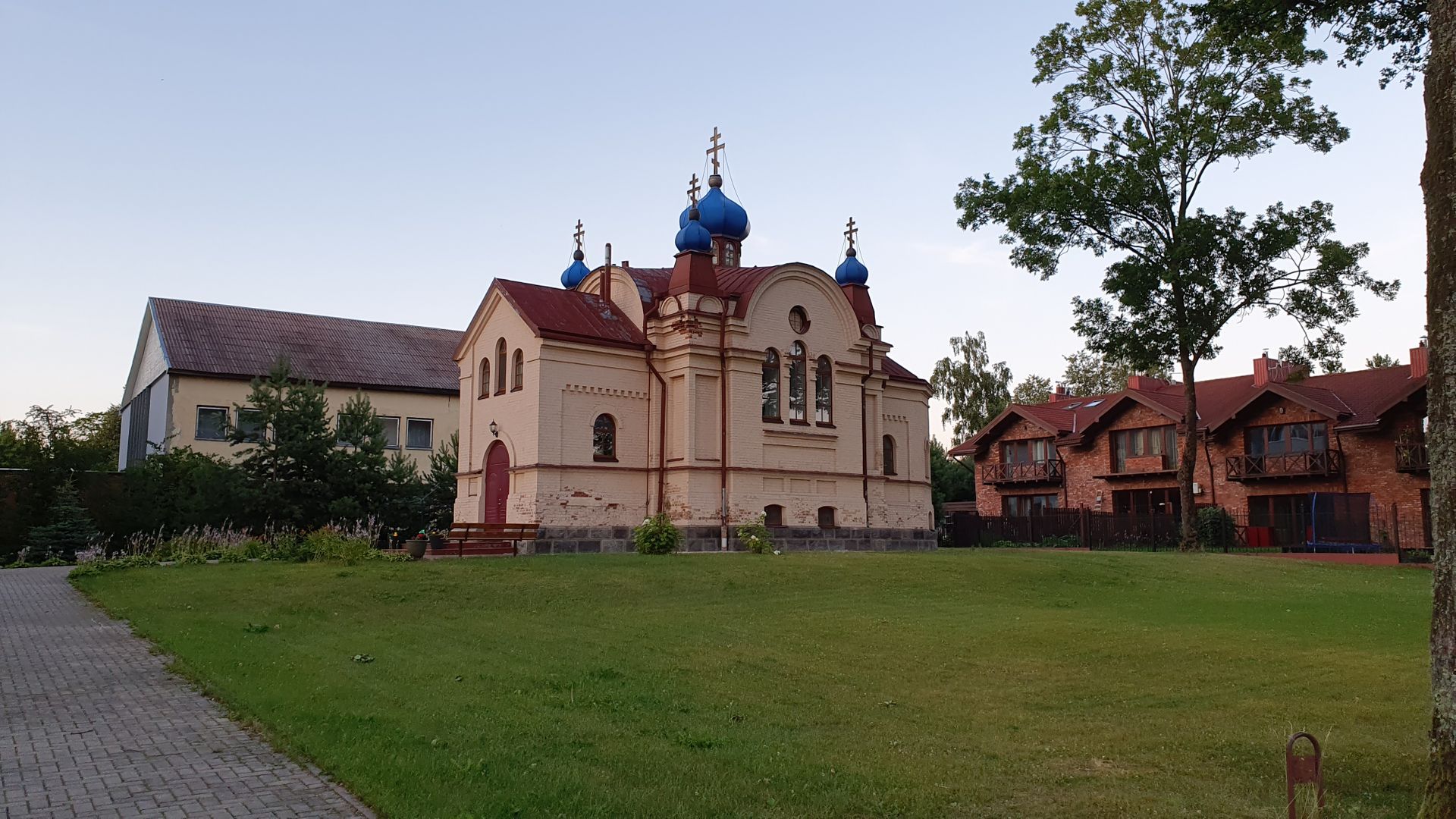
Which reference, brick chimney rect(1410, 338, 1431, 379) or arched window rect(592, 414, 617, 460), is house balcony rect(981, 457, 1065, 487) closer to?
brick chimney rect(1410, 338, 1431, 379)

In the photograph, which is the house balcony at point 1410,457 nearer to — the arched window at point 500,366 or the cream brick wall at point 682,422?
the cream brick wall at point 682,422

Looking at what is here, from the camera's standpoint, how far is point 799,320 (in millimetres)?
28859

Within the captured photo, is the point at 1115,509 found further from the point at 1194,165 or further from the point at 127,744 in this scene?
the point at 127,744

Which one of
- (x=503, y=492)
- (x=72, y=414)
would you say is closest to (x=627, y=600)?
(x=503, y=492)

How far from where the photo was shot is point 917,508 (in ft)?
107

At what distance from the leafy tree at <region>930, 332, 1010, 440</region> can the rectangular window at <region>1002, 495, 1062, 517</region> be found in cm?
1304

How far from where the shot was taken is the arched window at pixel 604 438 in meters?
26.5

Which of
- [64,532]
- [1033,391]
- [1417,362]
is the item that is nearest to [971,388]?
[1033,391]

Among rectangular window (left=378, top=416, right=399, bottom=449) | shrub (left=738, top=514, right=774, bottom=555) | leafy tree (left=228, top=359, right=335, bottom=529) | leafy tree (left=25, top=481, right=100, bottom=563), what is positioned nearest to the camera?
shrub (left=738, top=514, right=774, bottom=555)

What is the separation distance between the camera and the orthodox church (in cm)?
2594

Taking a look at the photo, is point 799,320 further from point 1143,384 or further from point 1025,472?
point 1143,384

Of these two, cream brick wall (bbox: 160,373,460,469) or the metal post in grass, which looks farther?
cream brick wall (bbox: 160,373,460,469)

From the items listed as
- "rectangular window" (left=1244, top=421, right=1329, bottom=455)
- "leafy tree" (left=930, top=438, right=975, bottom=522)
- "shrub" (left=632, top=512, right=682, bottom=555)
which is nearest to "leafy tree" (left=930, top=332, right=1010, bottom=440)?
"leafy tree" (left=930, top=438, right=975, bottom=522)

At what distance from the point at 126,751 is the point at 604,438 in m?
19.5
